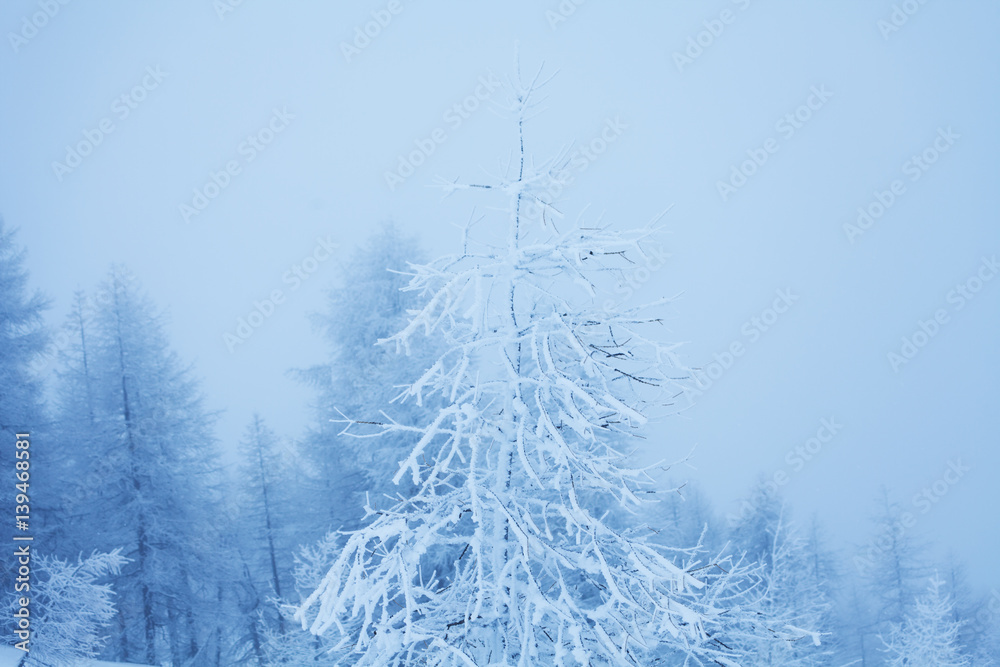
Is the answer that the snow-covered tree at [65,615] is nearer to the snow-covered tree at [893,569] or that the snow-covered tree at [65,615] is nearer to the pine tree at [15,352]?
the pine tree at [15,352]

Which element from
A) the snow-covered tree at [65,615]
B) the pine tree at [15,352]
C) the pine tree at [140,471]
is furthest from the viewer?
the pine tree at [140,471]

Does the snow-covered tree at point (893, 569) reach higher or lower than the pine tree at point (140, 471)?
lower

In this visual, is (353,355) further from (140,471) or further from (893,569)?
(893,569)

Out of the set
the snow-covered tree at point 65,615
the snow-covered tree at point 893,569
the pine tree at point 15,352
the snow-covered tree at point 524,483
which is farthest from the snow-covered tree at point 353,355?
the snow-covered tree at point 893,569

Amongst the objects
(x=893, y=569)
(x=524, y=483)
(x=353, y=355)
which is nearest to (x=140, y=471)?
(x=353, y=355)

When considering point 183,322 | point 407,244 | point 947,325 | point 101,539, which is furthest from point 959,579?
point 183,322

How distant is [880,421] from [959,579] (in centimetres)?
4170

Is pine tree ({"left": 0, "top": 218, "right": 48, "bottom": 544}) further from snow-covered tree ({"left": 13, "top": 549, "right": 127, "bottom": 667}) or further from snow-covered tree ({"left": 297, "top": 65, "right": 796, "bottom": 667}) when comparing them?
snow-covered tree ({"left": 297, "top": 65, "right": 796, "bottom": 667})

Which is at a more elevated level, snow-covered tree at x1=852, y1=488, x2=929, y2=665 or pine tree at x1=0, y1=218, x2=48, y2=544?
pine tree at x1=0, y1=218, x2=48, y2=544

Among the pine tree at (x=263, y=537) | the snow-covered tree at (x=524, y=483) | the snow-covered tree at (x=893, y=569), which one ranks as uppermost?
the snow-covered tree at (x=524, y=483)

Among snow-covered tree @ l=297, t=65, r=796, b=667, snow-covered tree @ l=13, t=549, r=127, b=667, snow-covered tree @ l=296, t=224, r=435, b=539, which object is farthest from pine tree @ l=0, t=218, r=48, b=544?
snow-covered tree @ l=297, t=65, r=796, b=667

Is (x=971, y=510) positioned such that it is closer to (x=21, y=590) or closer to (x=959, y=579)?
(x=959, y=579)

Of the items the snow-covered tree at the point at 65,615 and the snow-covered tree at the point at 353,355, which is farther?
the snow-covered tree at the point at 353,355

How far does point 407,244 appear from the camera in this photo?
55.7 feet
